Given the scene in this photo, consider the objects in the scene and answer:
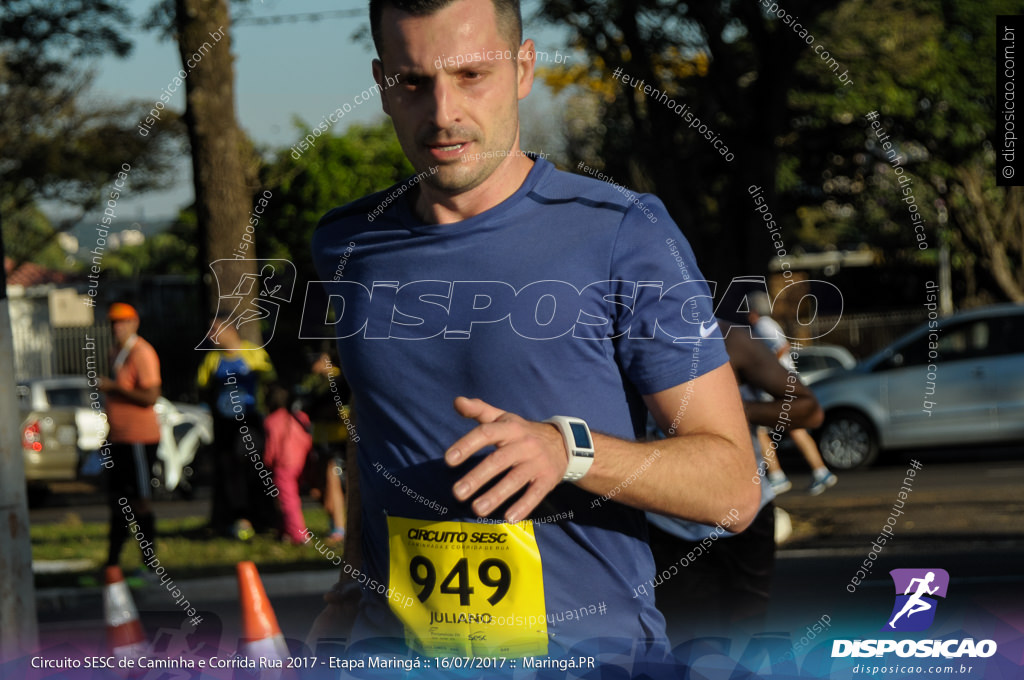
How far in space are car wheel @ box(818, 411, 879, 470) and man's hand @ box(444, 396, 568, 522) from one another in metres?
12.8

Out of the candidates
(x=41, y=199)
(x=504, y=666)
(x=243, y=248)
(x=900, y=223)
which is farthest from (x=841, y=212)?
(x=504, y=666)

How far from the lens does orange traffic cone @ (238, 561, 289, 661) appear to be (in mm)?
2205

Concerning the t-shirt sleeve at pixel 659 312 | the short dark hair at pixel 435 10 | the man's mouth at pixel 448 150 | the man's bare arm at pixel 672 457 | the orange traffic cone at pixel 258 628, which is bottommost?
the orange traffic cone at pixel 258 628

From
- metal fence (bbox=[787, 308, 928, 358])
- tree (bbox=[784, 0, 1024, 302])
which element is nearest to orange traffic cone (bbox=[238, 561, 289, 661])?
tree (bbox=[784, 0, 1024, 302])

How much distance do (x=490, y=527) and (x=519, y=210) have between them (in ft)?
1.88

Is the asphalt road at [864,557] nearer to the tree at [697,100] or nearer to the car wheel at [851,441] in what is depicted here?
the car wheel at [851,441]

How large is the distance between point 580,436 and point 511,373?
238mm

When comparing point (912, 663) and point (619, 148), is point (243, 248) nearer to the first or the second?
point (619, 148)

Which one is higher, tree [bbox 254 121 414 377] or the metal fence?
tree [bbox 254 121 414 377]

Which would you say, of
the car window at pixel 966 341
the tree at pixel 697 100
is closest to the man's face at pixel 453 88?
the tree at pixel 697 100

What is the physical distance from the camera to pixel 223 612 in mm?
7566

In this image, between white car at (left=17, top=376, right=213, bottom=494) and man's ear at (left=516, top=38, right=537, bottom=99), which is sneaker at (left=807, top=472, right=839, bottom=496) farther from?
man's ear at (left=516, top=38, right=537, bottom=99)
